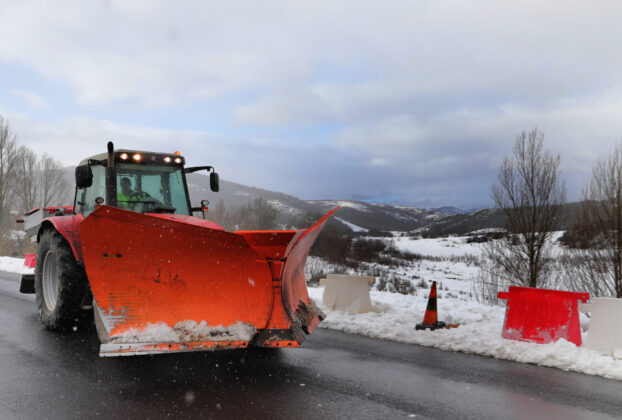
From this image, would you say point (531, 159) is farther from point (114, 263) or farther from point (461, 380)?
point (114, 263)

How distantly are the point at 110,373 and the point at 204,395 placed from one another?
122 cm

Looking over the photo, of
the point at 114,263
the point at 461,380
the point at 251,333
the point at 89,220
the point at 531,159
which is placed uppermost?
the point at 531,159

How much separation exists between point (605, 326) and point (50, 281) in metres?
7.24

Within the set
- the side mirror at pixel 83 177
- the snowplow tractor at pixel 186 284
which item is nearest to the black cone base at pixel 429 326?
the snowplow tractor at pixel 186 284

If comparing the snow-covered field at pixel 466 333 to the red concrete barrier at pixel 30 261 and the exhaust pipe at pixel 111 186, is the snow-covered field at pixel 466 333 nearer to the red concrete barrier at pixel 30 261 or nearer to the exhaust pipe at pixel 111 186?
the exhaust pipe at pixel 111 186

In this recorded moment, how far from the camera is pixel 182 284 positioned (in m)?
4.25

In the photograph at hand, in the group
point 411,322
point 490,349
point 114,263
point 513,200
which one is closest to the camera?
point 114,263

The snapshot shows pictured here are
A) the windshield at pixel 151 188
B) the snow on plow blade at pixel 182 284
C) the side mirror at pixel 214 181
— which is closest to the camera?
the snow on plow blade at pixel 182 284

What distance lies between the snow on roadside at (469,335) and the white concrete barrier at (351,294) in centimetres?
16

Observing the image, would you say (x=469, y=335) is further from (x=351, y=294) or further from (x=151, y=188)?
(x=151, y=188)

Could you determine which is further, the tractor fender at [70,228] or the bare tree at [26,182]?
the bare tree at [26,182]

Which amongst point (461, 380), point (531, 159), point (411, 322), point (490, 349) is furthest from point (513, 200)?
point (461, 380)

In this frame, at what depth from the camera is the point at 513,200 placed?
50.1ft

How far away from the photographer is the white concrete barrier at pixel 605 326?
539 centimetres
